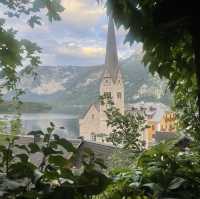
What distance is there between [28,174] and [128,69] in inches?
87.6

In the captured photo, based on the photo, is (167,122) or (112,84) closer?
(112,84)

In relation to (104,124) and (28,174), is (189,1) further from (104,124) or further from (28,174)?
(104,124)

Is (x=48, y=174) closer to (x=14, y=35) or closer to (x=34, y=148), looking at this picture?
(x=34, y=148)

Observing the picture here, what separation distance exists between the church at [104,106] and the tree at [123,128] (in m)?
0.06

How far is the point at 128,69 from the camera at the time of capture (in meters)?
2.71

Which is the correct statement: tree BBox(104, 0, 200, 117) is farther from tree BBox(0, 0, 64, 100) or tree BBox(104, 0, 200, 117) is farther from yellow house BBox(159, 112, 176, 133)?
yellow house BBox(159, 112, 176, 133)

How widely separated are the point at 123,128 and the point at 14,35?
1964 mm

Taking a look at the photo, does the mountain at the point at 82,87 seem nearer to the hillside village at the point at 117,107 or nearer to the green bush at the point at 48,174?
the hillside village at the point at 117,107

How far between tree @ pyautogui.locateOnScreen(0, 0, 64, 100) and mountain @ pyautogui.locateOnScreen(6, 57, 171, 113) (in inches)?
33.4

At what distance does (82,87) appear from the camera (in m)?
2.57

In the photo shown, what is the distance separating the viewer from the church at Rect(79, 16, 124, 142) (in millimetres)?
2610

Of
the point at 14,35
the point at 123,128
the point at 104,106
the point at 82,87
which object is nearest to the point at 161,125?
the point at 123,128

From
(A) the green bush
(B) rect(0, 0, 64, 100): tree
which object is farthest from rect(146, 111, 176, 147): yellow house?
(A) the green bush

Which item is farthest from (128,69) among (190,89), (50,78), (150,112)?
(190,89)
